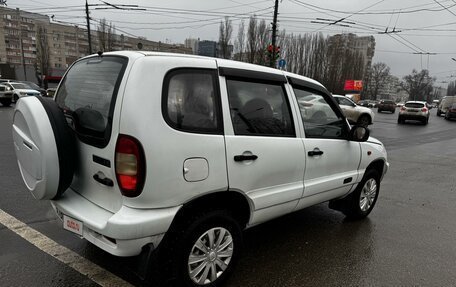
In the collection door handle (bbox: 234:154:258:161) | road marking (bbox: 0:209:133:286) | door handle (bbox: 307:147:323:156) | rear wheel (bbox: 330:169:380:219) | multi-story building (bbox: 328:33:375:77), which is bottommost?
road marking (bbox: 0:209:133:286)

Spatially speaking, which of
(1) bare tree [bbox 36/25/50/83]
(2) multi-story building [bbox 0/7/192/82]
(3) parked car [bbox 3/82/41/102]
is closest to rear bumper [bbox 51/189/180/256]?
(3) parked car [bbox 3/82/41/102]

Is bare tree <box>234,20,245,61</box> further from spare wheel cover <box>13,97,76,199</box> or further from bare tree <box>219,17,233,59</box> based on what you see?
spare wheel cover <box>13,97,76,199</box>

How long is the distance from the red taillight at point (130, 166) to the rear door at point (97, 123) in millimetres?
74

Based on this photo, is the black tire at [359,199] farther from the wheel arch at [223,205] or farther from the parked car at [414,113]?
the parked car at [414,113]

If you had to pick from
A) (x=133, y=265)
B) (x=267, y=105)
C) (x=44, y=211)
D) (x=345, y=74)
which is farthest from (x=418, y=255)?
(x=345, y=74)

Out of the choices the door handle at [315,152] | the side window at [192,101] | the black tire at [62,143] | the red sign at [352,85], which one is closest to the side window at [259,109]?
the side window at [192,101]

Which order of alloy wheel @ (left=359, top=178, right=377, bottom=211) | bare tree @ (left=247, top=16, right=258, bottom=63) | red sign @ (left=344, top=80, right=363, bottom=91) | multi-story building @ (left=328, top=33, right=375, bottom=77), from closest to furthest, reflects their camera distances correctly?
alloy wheel @ (left=359, top=178, right=377, bottom=211)
bare tree @ (left=247, top=16, right=258, bottom=63)
multi-story building @ (left=328, top=33, right=375, bottom=77)
red sign @ (left=344, top=80, right=363, bottom=91)

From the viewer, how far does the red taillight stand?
2.21m

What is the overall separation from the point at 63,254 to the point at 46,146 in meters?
1.30

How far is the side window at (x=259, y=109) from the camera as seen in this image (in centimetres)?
276

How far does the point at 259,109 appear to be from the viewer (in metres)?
2.98

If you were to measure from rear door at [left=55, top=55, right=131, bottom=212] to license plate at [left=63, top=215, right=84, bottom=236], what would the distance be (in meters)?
0.20

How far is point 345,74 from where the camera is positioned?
66.3 metres

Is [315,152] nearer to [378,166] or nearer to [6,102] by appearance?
[378,166]
